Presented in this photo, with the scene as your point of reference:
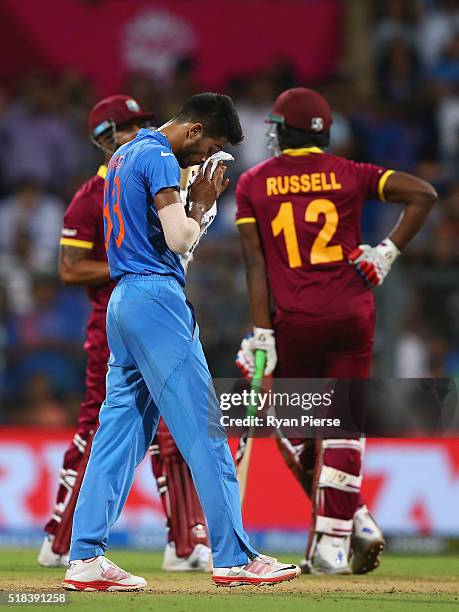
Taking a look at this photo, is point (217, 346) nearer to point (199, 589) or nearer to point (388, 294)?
point (388, 294)

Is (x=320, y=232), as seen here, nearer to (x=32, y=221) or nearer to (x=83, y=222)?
(x=83, y=222)

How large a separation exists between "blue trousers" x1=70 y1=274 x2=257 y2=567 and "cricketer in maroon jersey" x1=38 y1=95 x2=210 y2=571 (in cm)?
150

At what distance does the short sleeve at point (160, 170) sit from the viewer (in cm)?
552

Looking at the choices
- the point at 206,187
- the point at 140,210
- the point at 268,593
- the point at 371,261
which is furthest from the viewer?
the point at 371,261

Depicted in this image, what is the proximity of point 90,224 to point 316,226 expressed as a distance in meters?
1.31

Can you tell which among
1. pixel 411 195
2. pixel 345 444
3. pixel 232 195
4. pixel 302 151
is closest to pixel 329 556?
pixel 345 444

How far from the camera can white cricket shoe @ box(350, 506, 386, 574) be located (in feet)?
23.0

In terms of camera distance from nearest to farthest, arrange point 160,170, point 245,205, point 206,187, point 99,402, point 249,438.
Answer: point 160,170, point 206,187, point 249,438, point 245,205, point 99,402

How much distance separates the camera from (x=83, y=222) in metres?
7.32

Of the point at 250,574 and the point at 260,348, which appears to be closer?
the point at 250,574

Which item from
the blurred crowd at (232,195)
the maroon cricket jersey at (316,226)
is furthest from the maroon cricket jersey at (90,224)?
the blurred crowd at (232,195)

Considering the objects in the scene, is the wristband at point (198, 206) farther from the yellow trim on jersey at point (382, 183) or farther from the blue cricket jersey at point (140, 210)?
the yellow trim on jersey at point (382, 183)

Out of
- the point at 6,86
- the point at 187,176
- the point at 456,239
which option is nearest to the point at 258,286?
the point at 187,176

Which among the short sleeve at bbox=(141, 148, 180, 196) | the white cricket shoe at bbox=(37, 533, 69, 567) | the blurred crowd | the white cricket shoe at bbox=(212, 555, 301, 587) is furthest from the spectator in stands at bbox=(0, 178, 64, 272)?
the white cricket shoe at bbox=(212, 555, 301, 587)
